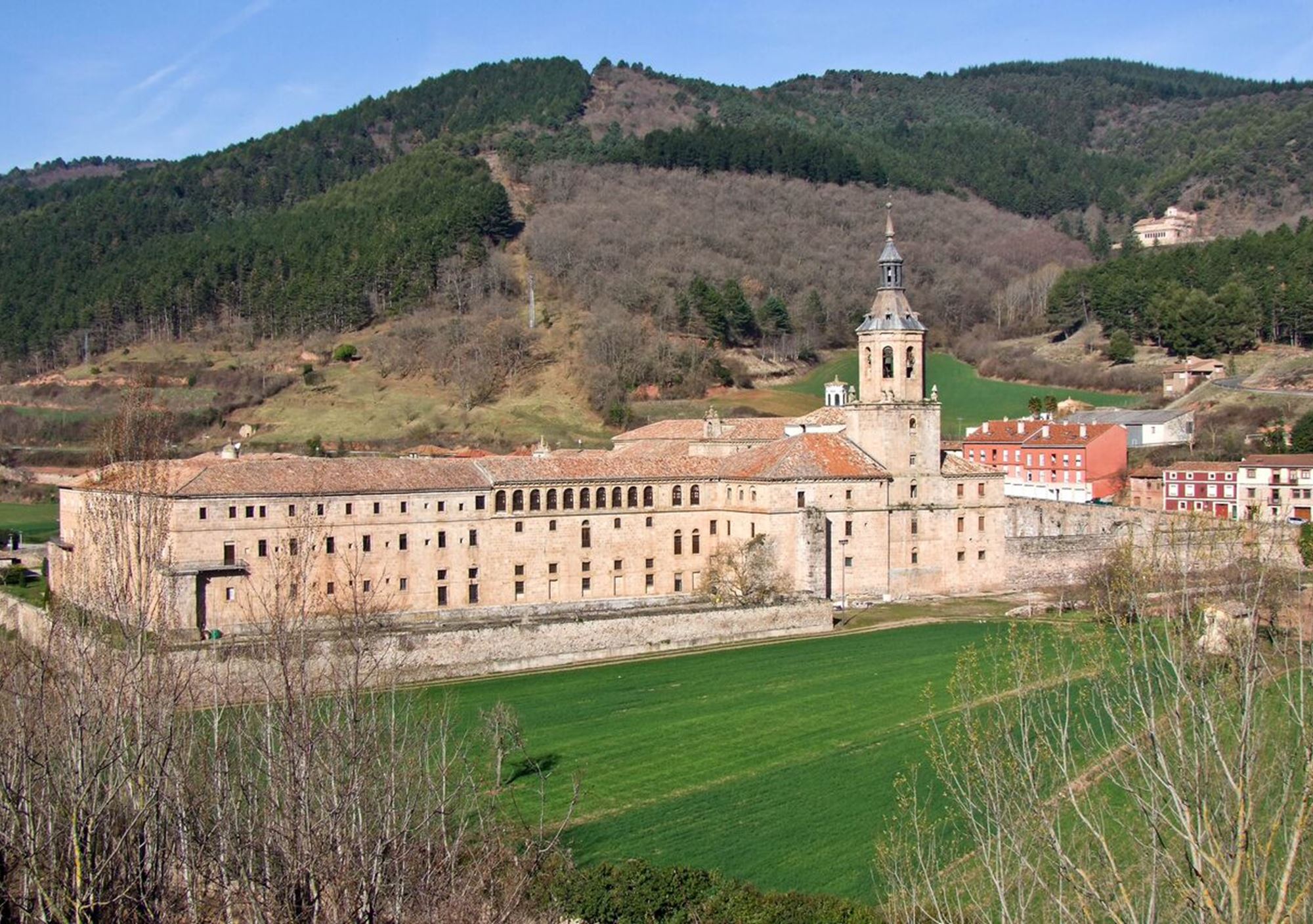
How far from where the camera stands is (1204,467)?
59.7 m

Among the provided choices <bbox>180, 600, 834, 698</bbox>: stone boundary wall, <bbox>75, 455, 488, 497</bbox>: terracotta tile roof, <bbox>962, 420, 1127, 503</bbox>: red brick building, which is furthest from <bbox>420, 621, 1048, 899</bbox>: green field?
<bbox>962, 420, 1127, 503</bbox>: red brick building

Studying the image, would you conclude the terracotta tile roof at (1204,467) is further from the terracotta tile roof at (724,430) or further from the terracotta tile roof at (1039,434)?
the terracotta tile roof at (724,430)

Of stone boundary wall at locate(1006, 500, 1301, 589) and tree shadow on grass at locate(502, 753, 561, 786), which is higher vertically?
stone boundary wall at locate(1006, 500, 1301, 589)

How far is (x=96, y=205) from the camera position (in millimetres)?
147625

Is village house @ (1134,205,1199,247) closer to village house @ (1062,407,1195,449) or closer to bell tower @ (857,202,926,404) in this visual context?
village house @ (1062,407,1195,449)

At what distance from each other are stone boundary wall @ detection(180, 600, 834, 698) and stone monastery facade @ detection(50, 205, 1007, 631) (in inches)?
103

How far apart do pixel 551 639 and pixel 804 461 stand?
13003mm

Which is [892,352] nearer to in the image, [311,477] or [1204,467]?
[1204,467]

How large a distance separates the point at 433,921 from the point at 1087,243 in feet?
468

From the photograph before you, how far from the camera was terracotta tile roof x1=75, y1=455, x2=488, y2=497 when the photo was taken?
44562 mm

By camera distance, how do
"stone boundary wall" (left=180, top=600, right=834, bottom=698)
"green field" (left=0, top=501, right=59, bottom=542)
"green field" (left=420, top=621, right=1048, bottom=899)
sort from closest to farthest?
"green field" (left=420, top=621, right=1048, bottom=899) < "stone boundary wall" (left=180, top=600, right=834, bottom=698) < "green field" (left=0, top=501, right=59, bottom=542)

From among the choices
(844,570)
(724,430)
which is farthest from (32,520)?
(844,570)

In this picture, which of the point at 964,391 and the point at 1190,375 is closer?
the point at 1190,375

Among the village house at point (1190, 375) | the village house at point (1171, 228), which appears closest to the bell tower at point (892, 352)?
the village house at point (1190, 375)
